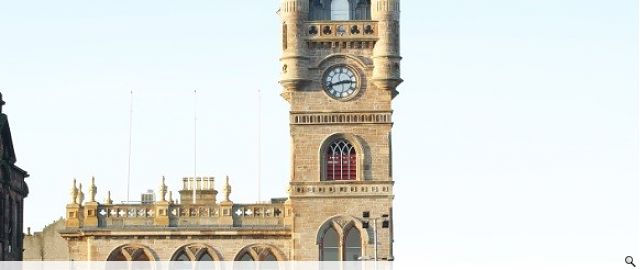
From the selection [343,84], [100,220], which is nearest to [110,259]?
[100,220]

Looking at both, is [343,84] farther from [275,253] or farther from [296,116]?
[275,253]

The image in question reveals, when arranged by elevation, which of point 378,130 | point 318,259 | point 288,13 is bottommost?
point 318,259

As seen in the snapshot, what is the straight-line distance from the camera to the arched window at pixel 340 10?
409 feet

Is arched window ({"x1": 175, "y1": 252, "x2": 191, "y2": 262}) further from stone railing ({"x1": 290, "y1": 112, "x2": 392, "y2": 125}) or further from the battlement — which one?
stone railing ({"x1": 290, "y1": 112, "x2": 392, "y2": 125})

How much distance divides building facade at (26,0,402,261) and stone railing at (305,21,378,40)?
0.21 ft

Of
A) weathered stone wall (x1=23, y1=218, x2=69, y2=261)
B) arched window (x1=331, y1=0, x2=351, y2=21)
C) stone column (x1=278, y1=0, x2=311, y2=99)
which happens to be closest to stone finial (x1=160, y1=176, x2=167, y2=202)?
stone column (x1=278, y1=0, x2=311, y2=99)

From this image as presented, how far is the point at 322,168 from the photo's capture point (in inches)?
4852

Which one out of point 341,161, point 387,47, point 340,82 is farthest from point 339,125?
point 387,47

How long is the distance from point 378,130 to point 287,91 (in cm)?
647

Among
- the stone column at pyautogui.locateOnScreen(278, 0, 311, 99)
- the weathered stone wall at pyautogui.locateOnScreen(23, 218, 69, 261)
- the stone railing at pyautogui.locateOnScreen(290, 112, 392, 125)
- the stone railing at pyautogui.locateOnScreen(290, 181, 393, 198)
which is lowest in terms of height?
the weathered stone wall at pyautogui.locateOnScreen(23, 218, 69, 261)

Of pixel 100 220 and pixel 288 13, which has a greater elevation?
pixel 288 13

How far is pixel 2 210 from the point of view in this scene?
382 feet

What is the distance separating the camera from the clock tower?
122 metres

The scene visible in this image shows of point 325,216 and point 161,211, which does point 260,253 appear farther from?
point 161,211
